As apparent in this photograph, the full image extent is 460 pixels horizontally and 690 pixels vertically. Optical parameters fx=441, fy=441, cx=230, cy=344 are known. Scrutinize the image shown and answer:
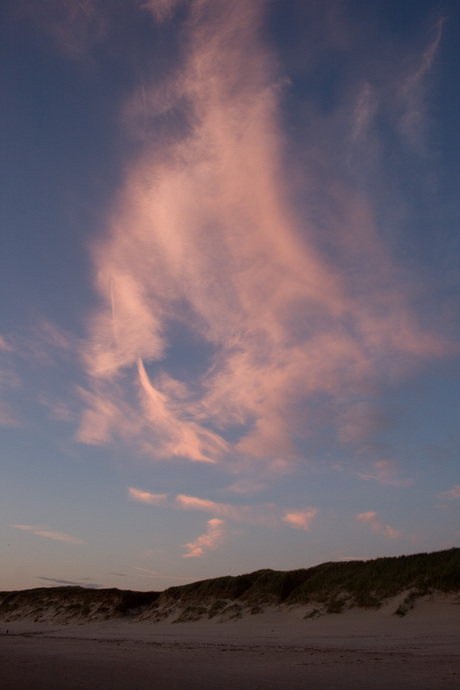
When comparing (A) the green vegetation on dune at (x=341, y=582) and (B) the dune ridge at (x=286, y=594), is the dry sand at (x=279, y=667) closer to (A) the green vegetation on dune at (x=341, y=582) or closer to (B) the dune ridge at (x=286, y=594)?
(B) the dune ridge at (x=286, y=594)

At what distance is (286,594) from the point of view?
3794 cm

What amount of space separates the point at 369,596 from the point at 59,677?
84.5ft

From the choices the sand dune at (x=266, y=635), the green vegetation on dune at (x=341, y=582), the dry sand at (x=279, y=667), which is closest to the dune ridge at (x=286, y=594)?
the green vegetation on dune at (x=341, y=582)

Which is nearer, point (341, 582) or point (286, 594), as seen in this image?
point (341, 582)

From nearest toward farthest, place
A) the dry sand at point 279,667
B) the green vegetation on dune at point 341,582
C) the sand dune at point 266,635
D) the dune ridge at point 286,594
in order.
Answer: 1. the dry sand at point 279,667
2. the sand dune at point 266,635
3. the dune ridge at point 286,594
4. the green vegetation on dune at point 341,582

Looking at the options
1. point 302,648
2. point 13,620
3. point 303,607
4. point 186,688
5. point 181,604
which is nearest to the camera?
point 186,688

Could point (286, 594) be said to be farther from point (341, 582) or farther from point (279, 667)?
point (279, 667)

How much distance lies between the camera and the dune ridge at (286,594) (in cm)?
2889

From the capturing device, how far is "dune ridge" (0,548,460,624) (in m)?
28.9

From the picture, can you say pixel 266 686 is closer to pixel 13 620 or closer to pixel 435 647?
pixel 435 647

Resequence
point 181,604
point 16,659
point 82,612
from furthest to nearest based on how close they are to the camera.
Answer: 1. point 82,612
2. point 181,604
3. point 16,659

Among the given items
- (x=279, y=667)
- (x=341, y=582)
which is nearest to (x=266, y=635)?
(x=341, y=582)

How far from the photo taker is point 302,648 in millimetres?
16891

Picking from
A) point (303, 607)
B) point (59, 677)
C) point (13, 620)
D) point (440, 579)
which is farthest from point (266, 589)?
point (13, 620)
